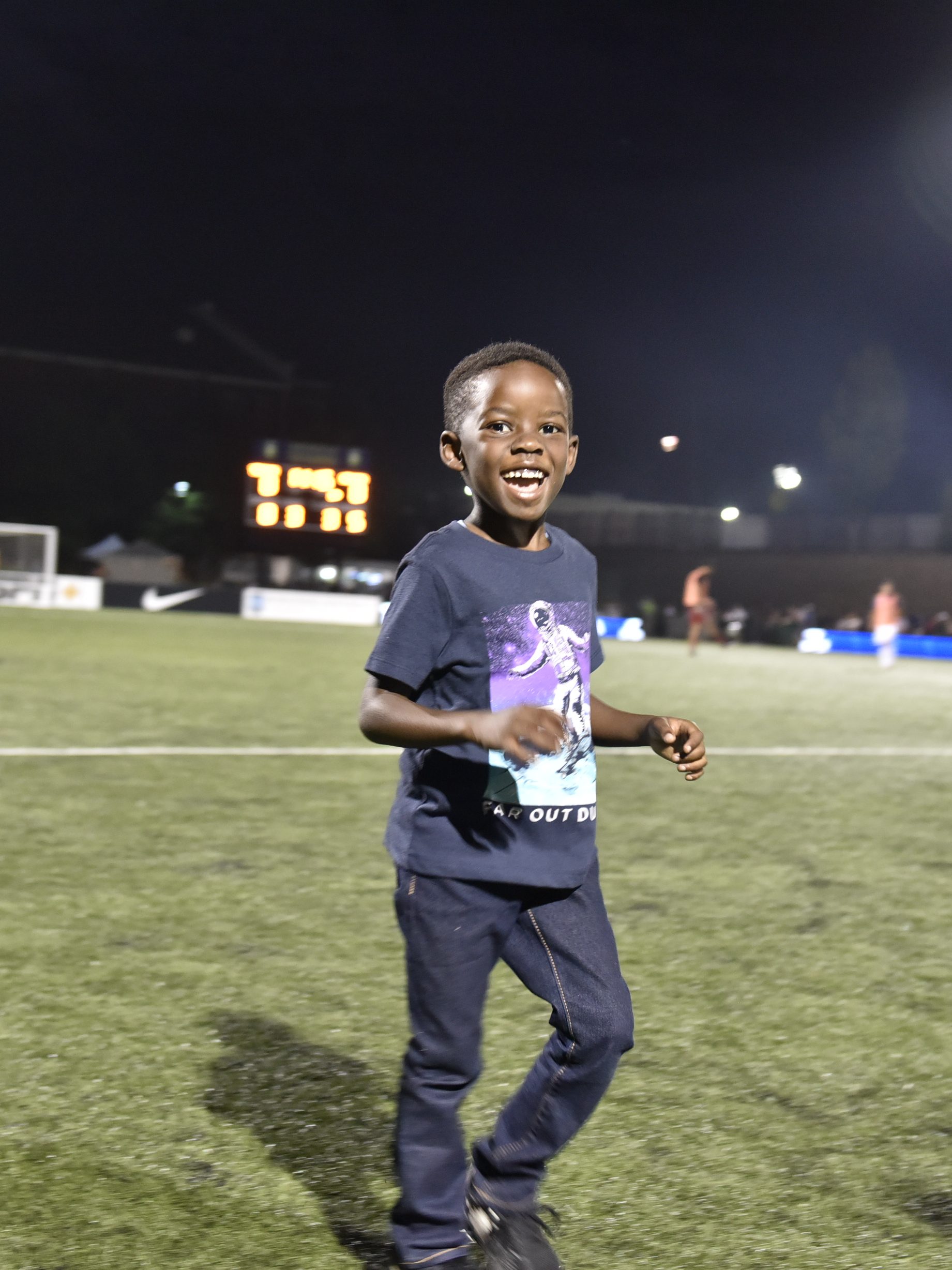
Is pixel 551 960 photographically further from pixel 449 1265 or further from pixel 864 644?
pixel 864 644

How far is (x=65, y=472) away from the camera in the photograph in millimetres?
57062

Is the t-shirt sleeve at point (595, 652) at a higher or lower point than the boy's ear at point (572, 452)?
lower

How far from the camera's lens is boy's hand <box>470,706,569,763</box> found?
1.98 m

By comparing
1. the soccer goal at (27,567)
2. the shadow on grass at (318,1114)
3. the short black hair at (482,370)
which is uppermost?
the soccer goal at (27,567)

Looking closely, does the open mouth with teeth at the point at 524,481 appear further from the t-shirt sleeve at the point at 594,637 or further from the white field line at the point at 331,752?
the white field line at the point at 331,752

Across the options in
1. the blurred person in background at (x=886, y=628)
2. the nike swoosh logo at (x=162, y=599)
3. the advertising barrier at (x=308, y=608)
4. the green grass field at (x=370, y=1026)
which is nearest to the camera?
the green grass field at (x=370, y=1026)

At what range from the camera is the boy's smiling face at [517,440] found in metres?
2.29

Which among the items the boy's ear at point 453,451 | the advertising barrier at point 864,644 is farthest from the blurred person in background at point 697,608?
the boy's ear at point 453,451

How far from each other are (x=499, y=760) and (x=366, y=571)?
180 feet

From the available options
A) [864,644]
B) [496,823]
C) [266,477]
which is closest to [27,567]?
[266,477]

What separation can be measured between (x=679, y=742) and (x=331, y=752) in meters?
7.17

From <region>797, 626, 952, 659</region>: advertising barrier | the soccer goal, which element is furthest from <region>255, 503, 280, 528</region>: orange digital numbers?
<region>797, 626, 952, 659</region>: advertising barrier

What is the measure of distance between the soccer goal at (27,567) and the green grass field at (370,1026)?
29956mm

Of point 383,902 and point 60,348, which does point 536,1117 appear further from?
point 60,348
